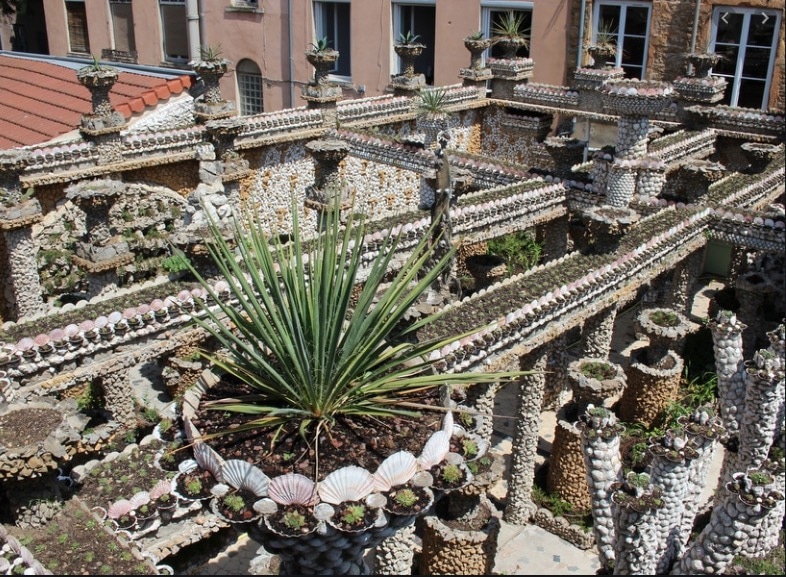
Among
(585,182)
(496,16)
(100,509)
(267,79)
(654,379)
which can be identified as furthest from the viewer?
(267,79)

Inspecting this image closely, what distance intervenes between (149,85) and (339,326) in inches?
585

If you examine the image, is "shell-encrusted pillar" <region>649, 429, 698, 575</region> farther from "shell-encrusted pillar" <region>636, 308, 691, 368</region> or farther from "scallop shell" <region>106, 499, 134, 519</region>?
"shell-encrusted pillar" <region>636, 308, 691, 368</region>

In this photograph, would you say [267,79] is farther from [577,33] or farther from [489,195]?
Result: [489,195]

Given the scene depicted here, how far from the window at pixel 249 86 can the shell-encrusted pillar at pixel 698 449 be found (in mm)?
21900

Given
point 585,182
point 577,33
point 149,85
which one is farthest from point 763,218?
point 149,85

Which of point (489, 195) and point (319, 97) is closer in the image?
point (489, 195)

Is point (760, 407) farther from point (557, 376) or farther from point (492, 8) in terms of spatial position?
point (492, 8)

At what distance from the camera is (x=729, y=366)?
31.9ft

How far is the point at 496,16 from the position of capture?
22.4 meters

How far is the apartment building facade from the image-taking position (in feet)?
62.5

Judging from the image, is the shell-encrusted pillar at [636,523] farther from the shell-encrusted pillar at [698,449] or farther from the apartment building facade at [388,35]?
the apartment building facade at [388,35]

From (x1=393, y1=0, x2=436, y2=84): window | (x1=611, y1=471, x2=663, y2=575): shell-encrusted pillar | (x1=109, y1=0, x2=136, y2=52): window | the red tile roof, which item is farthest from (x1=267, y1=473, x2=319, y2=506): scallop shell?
(x1=109, y1=0, x2=136, y2=52): window

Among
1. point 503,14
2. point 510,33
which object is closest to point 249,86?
point 503,14

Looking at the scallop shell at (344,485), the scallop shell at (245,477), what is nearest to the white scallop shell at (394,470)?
the scallop shell at (344,485)
